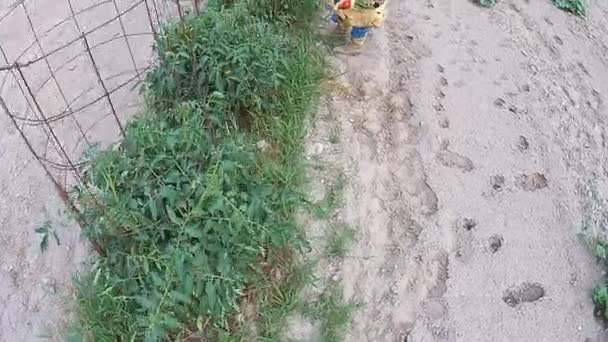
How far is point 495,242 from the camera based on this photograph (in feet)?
8.54

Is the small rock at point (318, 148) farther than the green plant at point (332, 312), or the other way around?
the small rock at point (318, 148)

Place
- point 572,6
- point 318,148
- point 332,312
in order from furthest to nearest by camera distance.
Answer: point 572,6, point 318,148, point 332,312

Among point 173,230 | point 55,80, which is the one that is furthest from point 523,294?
point 55,80

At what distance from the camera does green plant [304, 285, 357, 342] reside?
7.67 feet

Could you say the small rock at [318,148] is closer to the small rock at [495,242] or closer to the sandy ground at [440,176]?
the sandy ground at [440,176]

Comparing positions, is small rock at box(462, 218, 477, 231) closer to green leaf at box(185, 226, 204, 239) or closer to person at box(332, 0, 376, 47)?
person at box(332, 0, 376, 47)

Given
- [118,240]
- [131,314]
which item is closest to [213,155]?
[118,240]

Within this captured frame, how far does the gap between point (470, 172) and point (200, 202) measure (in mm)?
1213

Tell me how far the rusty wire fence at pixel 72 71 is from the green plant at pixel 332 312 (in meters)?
0.99

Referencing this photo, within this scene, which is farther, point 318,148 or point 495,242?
point 318,148

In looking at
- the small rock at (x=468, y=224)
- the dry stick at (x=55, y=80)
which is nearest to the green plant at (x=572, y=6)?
the small rock at (x=468, y=224)

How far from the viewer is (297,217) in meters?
2.52

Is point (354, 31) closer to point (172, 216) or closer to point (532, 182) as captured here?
point (532, 182)

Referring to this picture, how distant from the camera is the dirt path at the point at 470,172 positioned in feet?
8.02
